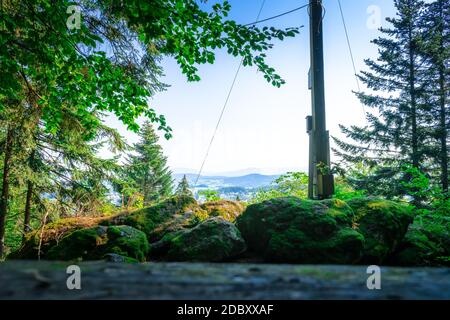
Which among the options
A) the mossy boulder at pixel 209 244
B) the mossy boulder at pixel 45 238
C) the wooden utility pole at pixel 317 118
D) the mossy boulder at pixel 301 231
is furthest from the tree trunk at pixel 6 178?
the wooden utility pole at pixel 317 118

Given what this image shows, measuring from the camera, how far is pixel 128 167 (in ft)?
39.1

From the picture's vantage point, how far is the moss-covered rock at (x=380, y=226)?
4406 mm

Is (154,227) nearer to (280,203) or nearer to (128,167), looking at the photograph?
(280,203)

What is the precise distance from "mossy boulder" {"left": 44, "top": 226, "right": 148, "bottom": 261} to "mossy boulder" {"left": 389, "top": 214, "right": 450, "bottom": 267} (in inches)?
173

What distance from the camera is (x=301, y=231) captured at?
13.9 feet

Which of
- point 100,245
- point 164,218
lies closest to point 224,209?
point 164,218

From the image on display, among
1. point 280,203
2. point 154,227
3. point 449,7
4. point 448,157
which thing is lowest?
point 154,227

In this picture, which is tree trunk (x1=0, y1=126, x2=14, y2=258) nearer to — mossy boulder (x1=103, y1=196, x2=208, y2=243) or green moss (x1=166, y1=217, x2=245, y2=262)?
mossy boulder (x1=103, y1=196, x2=208, y2=243)

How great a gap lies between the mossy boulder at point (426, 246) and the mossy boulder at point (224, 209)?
10.5 ft

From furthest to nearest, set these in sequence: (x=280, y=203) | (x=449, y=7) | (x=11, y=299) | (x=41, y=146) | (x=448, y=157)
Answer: (x=449, y=7) < (x=448, y=157) < (x=41, y=146) < (x=280, y=203) < (x=11, y=299)

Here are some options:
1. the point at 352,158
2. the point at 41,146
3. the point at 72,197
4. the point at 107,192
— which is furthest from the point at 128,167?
the point at 352,158

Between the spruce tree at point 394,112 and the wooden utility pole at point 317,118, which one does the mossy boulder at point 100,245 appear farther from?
the spruce tree at point 394,112

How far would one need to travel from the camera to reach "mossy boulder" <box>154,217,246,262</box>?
4.20 m

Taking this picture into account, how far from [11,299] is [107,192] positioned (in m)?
11.6
